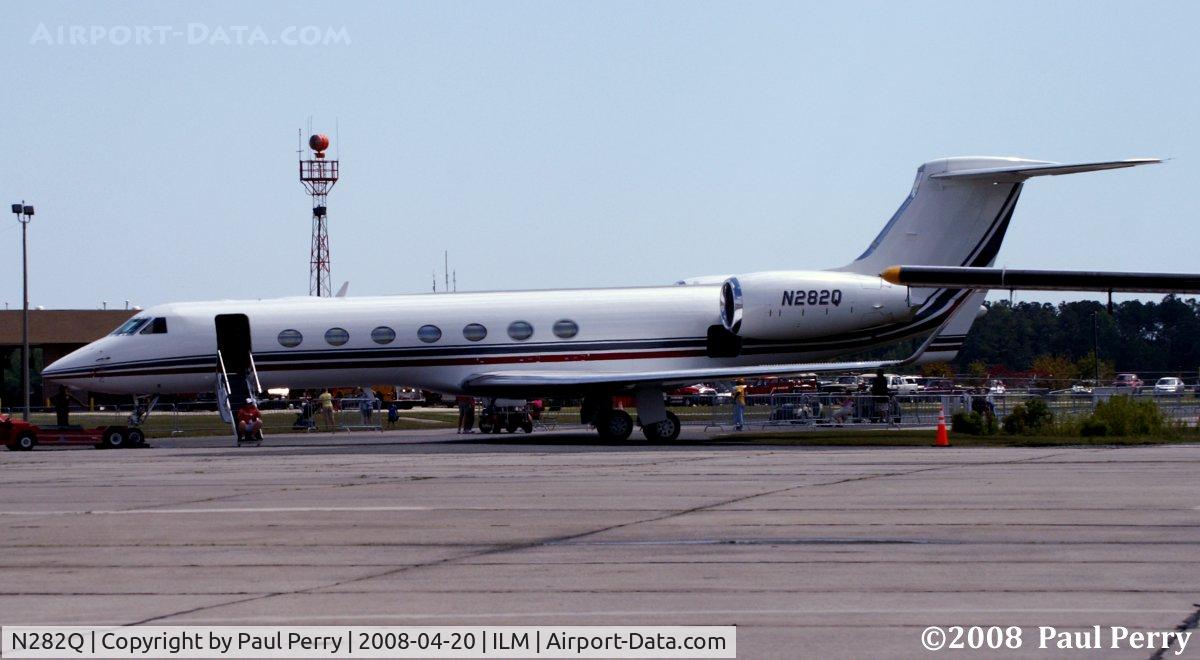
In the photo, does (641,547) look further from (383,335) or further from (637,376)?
(383,335)

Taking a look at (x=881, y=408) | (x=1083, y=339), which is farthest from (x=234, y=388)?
(x=1083, y=339)

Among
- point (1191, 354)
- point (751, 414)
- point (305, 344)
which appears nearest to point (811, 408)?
point (751, 414)

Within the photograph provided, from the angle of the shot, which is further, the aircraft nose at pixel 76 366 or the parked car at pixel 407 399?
the parked car at pixel 407 399

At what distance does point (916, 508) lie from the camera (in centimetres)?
1261

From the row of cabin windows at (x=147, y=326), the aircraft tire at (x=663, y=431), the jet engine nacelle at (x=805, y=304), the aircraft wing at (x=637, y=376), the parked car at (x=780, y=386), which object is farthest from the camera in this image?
the parked car at (x=780, y=386)

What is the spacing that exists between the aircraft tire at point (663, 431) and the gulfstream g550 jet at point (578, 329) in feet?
0.19

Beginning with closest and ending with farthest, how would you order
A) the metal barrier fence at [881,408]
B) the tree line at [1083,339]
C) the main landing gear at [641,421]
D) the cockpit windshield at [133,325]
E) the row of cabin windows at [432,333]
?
the main landing gear at [641,421] → the row of cabin windows at [432,333] → the cockpit windshield at [133,325] → the metal barrier fence at [881,408] → the tree line at [1083,339]

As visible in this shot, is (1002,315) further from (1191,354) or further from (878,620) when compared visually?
(878,620)

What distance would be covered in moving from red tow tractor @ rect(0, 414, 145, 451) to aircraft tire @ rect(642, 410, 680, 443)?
10.3m

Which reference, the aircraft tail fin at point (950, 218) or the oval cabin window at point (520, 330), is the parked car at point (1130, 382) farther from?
the oval cabin window at point (520, 330)

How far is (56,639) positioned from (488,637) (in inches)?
88.7

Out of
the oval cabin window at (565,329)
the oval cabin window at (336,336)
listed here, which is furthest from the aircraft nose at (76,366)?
the oval cabin window at (565,329)

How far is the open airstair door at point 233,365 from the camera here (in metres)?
26.8

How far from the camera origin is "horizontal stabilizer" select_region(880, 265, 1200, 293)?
25422 mm
